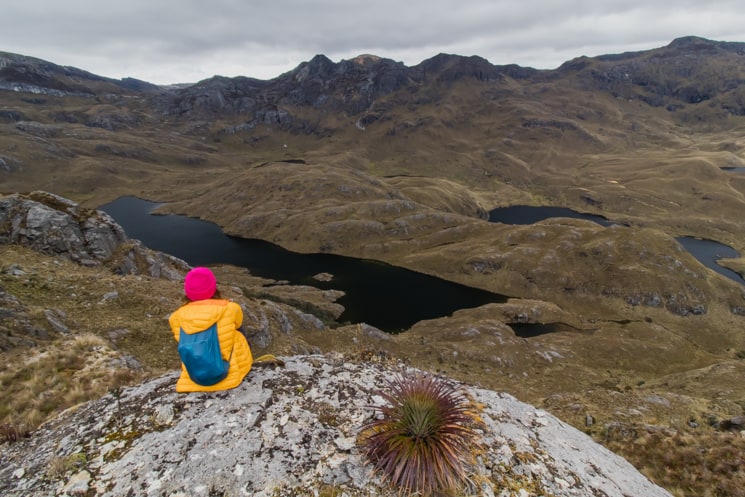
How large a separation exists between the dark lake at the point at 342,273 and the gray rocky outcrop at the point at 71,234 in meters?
46.4

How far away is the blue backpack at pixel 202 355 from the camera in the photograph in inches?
288

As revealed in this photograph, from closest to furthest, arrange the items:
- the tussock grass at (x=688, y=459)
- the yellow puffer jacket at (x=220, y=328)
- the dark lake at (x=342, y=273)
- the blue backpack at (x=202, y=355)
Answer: the blue backpack at (x=202, y=355), the yellow puffer jacket at (x=220, y=328), the tussock grass at (x=688, y=459), the dark lake at (x=342, y=273)

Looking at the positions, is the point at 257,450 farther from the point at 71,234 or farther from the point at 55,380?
the point at 71,234

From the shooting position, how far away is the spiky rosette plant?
19.3 ft

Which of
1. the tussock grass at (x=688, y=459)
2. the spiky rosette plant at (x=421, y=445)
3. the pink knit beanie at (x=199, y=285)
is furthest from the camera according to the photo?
the tussock grass at (x=688, y=459)

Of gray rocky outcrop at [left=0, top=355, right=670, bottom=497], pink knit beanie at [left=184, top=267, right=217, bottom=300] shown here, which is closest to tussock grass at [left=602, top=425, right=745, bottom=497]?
gray rocky outcrop at [left=0, top=355, right=670, bottom=497]

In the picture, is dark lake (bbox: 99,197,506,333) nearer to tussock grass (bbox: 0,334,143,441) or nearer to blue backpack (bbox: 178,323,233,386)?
tussock grass (bbox: 0,334,143,441)

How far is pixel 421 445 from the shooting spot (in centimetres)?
600

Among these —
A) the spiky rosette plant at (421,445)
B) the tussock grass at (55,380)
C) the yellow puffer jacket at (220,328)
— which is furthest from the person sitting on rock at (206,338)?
the tussock grass at (55,380)

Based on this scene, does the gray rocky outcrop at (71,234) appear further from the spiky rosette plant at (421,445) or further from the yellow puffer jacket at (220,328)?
the spiky rosette plant at (421,445)

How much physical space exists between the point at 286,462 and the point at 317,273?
11052 centimetres

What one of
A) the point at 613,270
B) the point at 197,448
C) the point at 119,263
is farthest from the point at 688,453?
the point at 613,270

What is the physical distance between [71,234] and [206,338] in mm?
44256

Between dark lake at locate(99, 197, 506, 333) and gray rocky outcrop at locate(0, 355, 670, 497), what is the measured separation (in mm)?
72407
